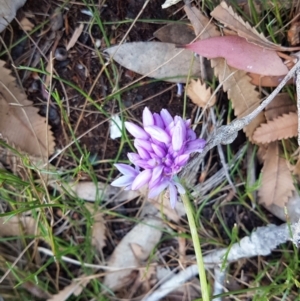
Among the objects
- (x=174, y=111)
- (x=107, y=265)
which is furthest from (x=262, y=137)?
(x=107, y=265)

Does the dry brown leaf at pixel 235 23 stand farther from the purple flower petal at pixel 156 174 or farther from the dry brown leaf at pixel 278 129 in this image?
the purple flower petal at pixel 156 174

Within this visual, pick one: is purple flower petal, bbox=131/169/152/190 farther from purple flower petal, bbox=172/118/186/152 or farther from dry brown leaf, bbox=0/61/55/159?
dry brown leaf, bbox=0/61/55/159

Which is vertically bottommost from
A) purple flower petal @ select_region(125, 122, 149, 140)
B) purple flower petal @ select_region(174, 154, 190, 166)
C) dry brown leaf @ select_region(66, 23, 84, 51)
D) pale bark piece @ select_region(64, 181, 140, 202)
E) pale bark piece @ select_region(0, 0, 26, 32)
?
pale bark piece @ select_region(64, 181, 140, 202)

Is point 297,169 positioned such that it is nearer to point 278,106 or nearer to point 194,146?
point 278,106

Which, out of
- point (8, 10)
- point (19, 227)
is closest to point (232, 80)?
point (8, 10)

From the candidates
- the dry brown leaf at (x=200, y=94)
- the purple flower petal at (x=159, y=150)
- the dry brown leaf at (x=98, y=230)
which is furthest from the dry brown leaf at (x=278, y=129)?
the dry brown leaf at (x=98, y=230)

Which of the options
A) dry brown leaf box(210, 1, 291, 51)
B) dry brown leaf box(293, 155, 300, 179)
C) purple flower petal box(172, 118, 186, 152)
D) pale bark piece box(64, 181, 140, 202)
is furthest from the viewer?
pale bark piece box(64, 181, 140, 202)

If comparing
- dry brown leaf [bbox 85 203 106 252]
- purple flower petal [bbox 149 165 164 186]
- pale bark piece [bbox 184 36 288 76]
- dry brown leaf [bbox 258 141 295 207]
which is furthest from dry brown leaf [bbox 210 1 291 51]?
dry brown leaf [bbox 85 203 106 252]
